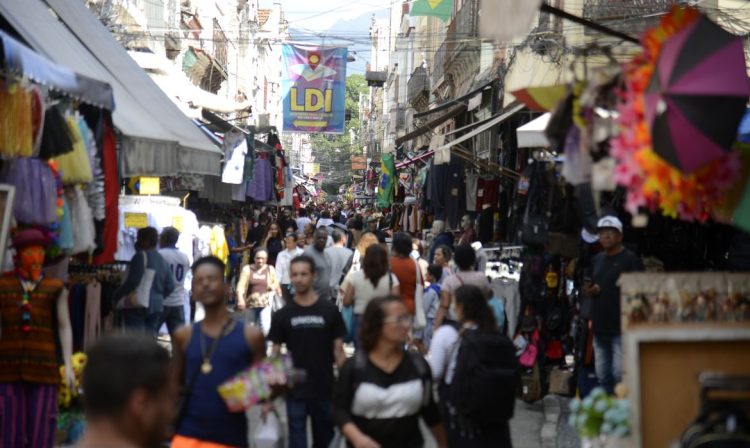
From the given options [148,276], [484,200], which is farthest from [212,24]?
[148,276]

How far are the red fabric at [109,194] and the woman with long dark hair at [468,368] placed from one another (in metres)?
2.98

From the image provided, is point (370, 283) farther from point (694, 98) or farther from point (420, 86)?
point (420, 86)

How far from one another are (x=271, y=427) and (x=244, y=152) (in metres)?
15.3

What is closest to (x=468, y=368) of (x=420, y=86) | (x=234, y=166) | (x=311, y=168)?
(x=234, y=166)

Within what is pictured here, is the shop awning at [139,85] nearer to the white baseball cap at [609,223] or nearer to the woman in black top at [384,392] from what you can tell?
the white baseball cap at [609,223]

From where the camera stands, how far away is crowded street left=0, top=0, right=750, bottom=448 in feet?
14.6

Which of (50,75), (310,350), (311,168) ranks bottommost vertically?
(310,350)

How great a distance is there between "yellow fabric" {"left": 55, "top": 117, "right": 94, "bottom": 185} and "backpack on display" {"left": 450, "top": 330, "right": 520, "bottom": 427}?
3097 millimetres

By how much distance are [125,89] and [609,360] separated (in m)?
5.22

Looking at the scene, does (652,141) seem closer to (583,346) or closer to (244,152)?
(583,346)

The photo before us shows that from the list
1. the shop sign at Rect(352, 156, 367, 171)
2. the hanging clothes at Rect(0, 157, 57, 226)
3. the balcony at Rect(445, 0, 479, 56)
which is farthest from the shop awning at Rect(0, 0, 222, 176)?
the shop sign at Rect(352, 156, 367, 171)

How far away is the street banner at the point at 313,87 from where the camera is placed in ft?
102

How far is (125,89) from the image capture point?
1086 centimetres

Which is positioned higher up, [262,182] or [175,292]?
[262,182]
